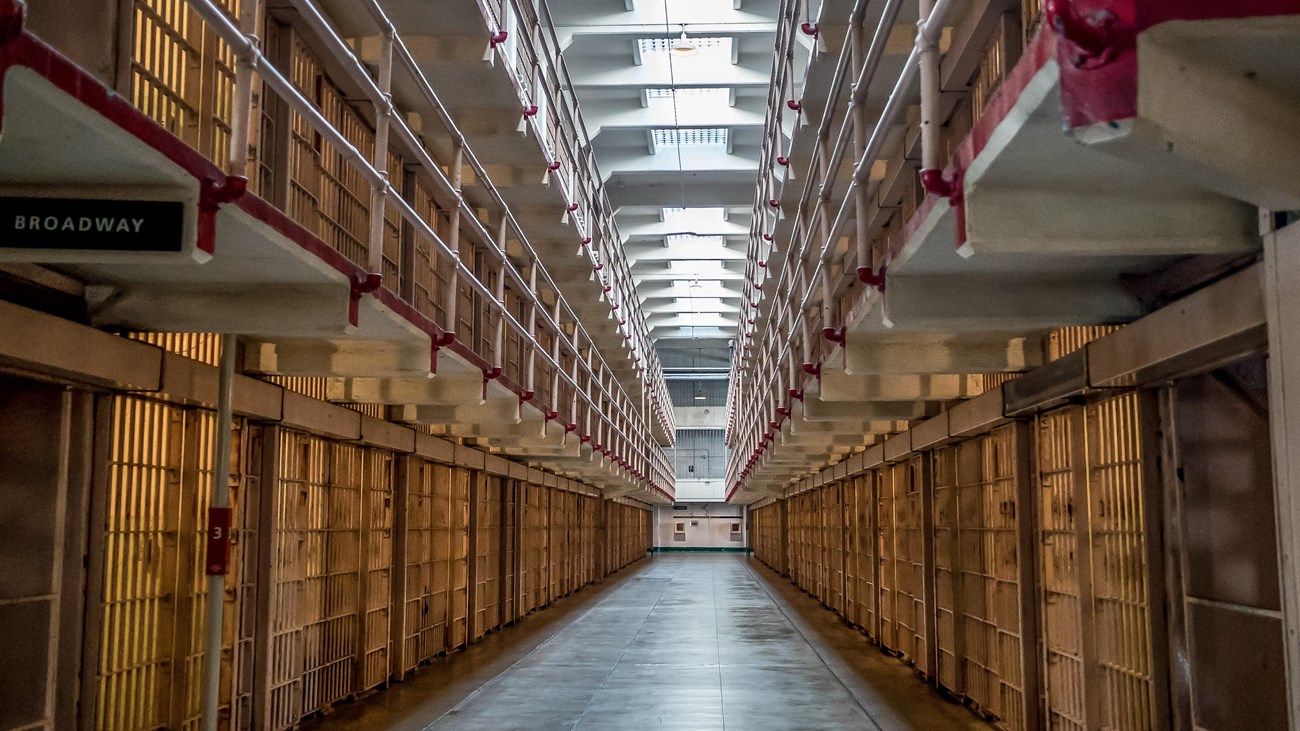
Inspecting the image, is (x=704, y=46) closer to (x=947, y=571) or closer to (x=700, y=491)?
(x=947, y=571)

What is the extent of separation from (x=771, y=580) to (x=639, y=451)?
19.4 feet

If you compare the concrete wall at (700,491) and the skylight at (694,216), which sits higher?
the skylight at (694,216)

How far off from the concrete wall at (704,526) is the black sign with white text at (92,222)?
45.9 m

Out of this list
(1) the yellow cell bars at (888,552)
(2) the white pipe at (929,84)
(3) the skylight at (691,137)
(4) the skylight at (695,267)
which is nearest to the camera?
(2) the white pipe at (929,84)

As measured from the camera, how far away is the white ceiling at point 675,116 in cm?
1630

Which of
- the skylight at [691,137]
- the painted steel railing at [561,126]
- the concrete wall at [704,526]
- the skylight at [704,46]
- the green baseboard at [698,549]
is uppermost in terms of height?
the skylight at [704,46]

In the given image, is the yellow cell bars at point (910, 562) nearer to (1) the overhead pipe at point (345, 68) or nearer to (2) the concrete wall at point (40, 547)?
(1) the overhead pipe at point (345, 68)

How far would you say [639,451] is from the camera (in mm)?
25547

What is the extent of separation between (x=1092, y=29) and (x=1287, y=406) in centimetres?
163

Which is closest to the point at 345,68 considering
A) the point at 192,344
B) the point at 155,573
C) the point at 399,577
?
the point at 192,344

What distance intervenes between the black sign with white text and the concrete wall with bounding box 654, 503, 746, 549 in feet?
151

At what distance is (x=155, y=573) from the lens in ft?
21.2

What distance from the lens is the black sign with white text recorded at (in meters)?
Answer: 3.69

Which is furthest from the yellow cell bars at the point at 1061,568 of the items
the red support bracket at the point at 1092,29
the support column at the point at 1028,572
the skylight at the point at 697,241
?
the skylight at the point at 697,241
